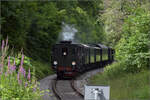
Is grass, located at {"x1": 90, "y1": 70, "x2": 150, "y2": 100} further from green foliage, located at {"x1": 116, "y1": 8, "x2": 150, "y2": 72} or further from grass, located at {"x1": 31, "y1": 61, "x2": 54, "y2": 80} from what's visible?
grass, located at {"x1": 31, "y1": 61, "x2": 54, "y2": 80}

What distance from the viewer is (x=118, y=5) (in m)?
13.8

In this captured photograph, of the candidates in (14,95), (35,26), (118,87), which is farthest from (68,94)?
(35,26)

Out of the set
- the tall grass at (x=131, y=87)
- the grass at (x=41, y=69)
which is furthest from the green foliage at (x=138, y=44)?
the grass at (x=41, y=69)

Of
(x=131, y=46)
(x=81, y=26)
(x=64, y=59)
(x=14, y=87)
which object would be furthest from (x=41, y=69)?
(x=14, y=87)

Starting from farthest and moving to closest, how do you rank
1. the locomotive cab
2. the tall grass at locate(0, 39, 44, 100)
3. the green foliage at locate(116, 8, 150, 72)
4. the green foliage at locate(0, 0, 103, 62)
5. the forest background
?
the locomotive cab, the green foliage at locate(0, 0, 103, 62), the forest background, the green foliage at locate(116, 8, 150, 72), the tall grass at locate(0, 39, 44, 100)

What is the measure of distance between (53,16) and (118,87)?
10645 mm

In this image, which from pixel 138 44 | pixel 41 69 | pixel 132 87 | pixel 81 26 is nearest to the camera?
pixel 132 87

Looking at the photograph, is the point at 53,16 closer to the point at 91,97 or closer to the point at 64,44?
the point at 64,44

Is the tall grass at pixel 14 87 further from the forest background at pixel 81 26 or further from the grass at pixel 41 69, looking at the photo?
the grass at pixel 41 69

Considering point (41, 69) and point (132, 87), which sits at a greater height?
point (132, 87)

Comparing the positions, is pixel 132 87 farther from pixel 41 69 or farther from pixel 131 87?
pixel 41 69

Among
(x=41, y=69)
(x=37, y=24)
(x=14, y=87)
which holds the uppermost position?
(x=37, y=24)

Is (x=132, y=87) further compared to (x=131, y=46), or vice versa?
(x=131, y=46)

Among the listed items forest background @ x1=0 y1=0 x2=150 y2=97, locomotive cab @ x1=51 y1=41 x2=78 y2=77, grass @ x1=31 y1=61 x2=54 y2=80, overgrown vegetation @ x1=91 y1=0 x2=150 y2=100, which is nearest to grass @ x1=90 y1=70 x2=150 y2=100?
overgrown vegetation @ x1=91 y1=0 x2=150 y2=100
